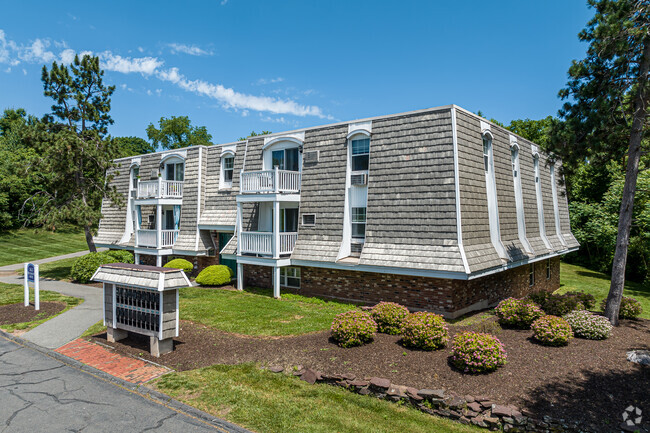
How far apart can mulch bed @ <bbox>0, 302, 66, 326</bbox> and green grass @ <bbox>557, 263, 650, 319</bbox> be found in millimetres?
22627

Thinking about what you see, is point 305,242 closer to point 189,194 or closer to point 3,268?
point 189,194

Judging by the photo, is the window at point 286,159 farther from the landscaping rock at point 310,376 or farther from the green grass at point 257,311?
the landscaping rock at point 310,376

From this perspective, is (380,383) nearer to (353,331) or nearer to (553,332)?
(353,331)

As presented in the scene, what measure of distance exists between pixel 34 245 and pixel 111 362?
31.5 metres

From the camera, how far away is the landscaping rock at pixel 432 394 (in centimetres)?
736

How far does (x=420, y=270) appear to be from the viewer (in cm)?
1367

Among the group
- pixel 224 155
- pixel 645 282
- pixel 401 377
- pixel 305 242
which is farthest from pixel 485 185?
pixel 645 282

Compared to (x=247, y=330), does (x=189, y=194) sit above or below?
above

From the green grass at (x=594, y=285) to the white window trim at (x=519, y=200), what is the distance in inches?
177

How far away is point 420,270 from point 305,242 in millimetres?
5516

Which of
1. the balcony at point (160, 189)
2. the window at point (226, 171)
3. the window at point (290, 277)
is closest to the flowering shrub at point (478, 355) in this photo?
the window at point (290, 277)

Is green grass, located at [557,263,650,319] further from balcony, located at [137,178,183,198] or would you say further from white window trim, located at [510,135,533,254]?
balcony, located at [137,178,183,198]

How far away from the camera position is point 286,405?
24.7ft

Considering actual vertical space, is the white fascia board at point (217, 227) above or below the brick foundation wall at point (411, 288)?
above
